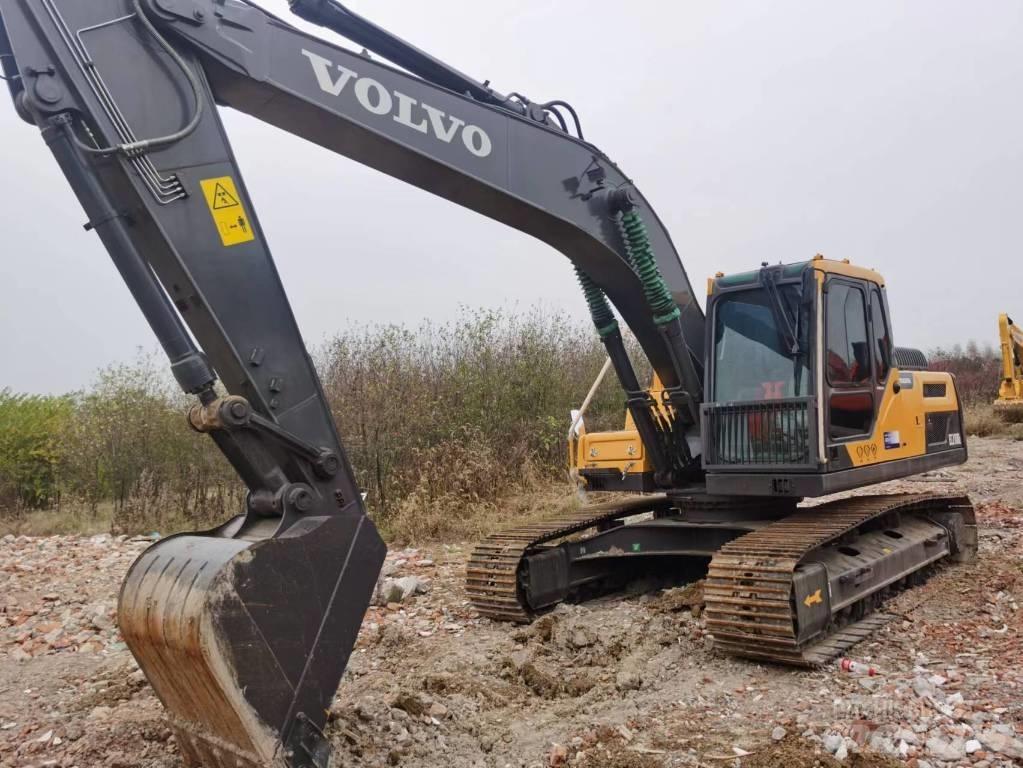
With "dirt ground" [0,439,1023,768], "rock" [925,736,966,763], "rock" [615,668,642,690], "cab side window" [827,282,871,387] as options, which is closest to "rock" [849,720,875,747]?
"dirt ground" [0,439,1023,768]

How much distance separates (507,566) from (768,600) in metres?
1.97

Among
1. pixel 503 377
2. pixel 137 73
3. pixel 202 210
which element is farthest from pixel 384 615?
pixel 503 377

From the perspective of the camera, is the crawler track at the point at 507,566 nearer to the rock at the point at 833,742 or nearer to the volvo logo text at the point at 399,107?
the rock at the point at 833,742

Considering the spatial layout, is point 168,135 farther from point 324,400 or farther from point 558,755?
point 558,755

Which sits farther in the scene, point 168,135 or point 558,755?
point 558,755

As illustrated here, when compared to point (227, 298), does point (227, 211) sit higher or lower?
higher

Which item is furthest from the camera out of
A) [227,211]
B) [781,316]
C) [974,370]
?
[974,370]

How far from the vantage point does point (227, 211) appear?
11.8 feet

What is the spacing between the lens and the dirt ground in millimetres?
3748

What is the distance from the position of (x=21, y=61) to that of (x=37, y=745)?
9.76 feet

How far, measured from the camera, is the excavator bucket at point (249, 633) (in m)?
3.03

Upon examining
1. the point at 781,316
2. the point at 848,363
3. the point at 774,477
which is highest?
the point at 781,316

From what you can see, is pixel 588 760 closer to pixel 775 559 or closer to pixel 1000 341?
pixel 775 559

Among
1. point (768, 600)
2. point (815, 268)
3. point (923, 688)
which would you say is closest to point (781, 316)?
point (815, 268)
